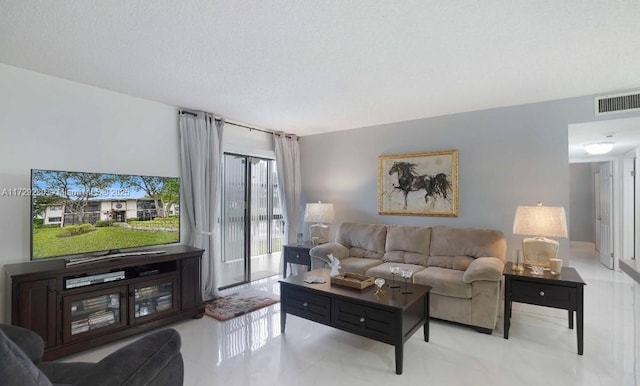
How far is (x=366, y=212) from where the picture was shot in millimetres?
4770

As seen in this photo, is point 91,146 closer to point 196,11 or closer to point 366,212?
point 196,11

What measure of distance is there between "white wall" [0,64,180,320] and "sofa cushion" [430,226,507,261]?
3320mm

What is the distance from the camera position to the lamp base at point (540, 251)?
122 inches

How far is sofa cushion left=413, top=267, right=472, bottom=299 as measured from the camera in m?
3.03

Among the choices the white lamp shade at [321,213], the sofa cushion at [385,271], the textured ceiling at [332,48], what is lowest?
the sofa cushion at [385,271]

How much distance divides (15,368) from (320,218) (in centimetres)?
394

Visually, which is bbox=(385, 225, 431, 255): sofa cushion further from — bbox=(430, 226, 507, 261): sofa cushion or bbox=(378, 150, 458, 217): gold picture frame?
bbox=(378, 150, 458, 217): gold picture frame

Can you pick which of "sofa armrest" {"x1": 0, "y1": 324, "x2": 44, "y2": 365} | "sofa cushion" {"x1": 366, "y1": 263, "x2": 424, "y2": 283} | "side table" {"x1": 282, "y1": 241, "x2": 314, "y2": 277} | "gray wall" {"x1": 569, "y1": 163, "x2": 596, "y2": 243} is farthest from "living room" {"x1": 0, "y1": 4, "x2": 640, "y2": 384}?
"gray wall" {"x1": 569, "y1": 163, "x2": 596, "y2": 243}

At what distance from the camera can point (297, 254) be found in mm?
4609

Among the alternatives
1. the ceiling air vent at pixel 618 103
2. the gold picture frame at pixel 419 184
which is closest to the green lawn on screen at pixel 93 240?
the gold picture frame at pixel 419 184

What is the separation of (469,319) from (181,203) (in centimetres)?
336

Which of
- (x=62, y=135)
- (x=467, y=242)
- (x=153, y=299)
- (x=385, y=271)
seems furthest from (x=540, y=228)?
(x=62, y=135)

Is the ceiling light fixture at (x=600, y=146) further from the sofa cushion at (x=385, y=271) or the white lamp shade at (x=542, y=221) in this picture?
the sofa cushion at (x=385, y=271)

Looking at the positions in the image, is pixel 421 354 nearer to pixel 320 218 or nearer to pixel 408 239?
pixel 408 239
